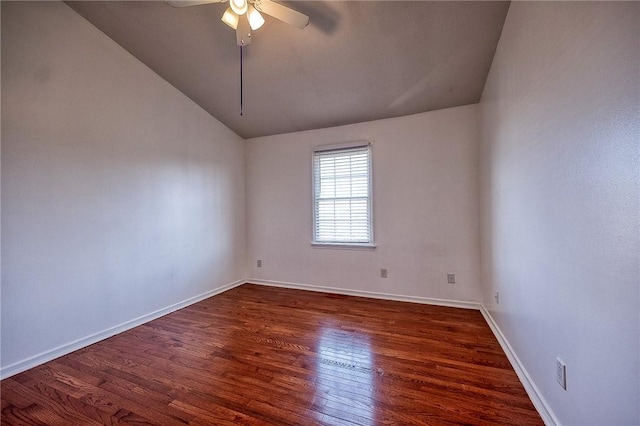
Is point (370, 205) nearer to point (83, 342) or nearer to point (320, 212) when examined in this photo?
point (320, 212)

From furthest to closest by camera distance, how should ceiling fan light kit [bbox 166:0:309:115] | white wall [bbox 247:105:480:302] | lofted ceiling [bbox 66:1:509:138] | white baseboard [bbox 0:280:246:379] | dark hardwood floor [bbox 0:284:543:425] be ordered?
white wall [bbox 247:105:480:302]
lofted ceiling [bbox 66:1:509:138]
white baseboard [bbox 0:280:246:379]
ceiling fan light kit [bbox 166:0:309:115]
dark hardwood floor [bbox 0:284:543:425]


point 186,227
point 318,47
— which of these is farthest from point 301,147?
point 186,227

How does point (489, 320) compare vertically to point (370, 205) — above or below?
below

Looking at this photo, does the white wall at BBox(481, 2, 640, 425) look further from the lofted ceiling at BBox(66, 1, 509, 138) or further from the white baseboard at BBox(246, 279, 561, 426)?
the lofted ceiling at BBox(66, 1, 509, 138)

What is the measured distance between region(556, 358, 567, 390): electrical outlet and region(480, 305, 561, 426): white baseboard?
207 mm

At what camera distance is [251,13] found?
1945 millimetres

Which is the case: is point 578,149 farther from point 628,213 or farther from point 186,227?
point 186,227

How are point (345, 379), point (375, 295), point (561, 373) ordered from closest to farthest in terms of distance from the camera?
point (561, 373) < point (345, 379) < point (375, 295)

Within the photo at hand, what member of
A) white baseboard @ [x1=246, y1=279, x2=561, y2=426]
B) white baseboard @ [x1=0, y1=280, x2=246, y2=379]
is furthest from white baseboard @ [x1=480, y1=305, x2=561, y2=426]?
white baseboard @ [x1=0, y1=280, x2=246, y2=379]

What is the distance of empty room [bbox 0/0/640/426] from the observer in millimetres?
1137

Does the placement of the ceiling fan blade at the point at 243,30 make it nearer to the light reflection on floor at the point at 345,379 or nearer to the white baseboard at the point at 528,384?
the light reflection on floor at the point at 345,379

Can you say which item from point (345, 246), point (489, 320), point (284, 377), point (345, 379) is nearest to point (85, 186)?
point (284, 377)

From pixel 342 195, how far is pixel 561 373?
2.85 metres

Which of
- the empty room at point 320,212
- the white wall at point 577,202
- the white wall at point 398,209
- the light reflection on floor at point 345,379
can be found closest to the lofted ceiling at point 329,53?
the empty room at point 320,212
